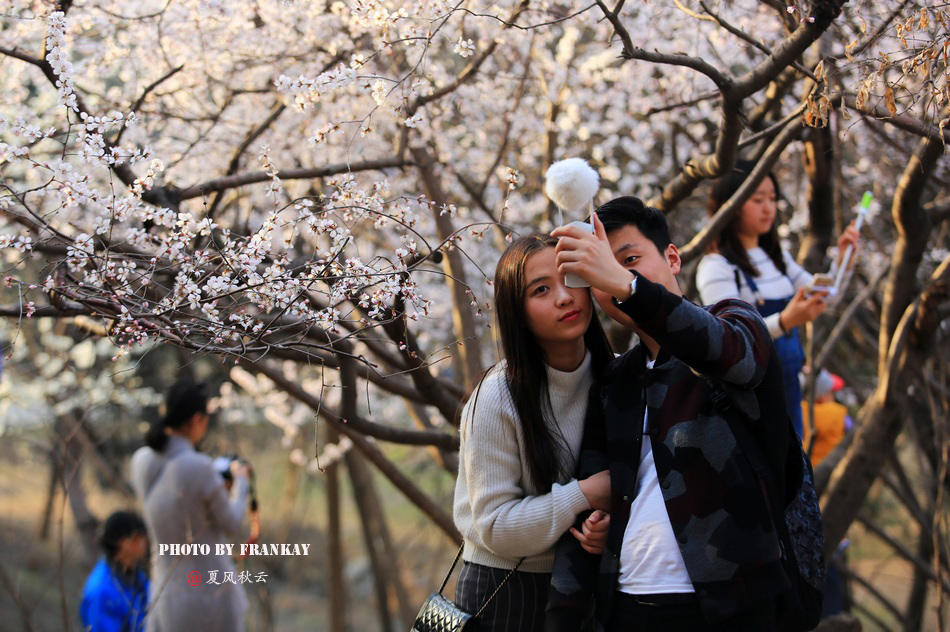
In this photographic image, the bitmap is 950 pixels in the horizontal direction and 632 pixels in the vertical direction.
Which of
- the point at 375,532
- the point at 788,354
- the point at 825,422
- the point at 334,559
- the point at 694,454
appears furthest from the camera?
the point at 375,532

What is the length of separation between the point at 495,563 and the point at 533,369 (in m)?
0.46

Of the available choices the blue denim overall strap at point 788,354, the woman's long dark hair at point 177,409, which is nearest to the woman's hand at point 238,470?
the woman's long dark hair at point 177,409

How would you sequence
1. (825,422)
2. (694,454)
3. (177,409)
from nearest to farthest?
(694,454), (177,409), (825,422)

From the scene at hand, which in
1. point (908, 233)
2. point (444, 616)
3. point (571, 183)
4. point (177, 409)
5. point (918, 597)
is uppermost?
point (908, 233)

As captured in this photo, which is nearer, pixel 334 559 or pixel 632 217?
pixel 632 217

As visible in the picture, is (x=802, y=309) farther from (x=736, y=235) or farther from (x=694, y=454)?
(x=694, y=454)

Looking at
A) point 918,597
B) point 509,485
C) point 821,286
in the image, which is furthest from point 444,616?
point 918,597

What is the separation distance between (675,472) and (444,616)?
653mm

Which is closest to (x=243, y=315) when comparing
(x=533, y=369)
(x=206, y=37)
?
(x=533, y=369)

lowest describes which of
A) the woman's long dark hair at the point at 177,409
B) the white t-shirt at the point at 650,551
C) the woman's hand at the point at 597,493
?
the white t-shirt at the point at 650,551

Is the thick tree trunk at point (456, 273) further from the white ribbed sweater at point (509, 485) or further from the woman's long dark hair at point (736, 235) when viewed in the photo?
the white ribbed sweater at point (509, 485)

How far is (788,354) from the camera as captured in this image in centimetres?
306

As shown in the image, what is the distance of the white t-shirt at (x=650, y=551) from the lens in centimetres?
174

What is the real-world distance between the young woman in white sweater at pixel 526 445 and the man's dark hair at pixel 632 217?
0.14 m
